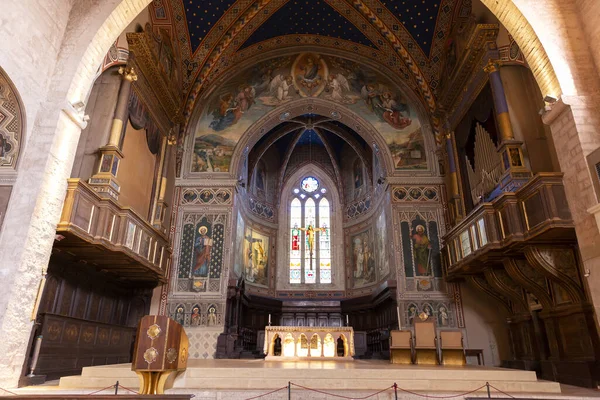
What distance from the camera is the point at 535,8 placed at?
8414 mm

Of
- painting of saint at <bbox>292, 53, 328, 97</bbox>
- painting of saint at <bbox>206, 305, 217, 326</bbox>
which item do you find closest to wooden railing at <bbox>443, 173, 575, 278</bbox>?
painting of saint at <bbox>206, 305, 217, 326</bbox>

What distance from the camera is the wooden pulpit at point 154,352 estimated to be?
4.66 m

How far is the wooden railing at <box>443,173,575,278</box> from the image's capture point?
784cm

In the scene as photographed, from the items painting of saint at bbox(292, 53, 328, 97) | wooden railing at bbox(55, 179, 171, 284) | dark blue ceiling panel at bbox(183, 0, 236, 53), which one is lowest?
wooden railing at bbox(55, 179, 171, 284)

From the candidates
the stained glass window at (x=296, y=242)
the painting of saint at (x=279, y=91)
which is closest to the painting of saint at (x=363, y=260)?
the stained glass window at (x=296, y=242)

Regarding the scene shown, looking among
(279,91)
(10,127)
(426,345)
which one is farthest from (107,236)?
(279,91)

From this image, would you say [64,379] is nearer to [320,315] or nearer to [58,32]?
[58,32]

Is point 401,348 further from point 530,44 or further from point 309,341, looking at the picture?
point 530,44

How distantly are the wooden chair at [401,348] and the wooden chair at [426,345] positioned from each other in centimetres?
32

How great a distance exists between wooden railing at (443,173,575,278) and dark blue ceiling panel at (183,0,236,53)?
1103cm

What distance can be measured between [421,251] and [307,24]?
959cm

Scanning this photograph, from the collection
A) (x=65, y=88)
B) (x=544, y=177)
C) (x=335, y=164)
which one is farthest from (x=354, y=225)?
(x=65, y=88)

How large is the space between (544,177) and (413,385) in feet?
15.0

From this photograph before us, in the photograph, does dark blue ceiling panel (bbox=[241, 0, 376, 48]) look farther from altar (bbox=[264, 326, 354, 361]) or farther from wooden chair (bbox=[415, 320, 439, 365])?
wooden chair (bbox=[415, 320, 439, 365])
